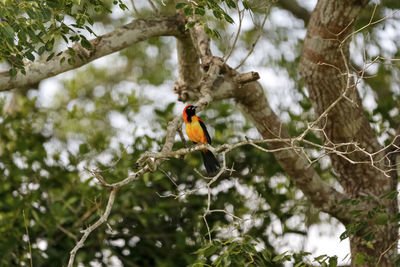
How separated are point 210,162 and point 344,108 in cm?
130

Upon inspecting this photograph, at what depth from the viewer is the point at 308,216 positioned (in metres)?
5.79

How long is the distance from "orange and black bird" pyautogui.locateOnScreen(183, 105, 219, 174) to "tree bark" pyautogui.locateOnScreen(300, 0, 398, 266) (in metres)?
1.02

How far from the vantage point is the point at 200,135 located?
16.8 ft

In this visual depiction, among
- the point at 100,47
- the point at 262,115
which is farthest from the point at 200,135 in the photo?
the point at 100,47

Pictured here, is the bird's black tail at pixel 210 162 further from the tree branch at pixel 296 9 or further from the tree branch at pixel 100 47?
the tree branch at pixel 296 9

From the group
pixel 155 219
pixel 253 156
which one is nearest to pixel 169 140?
pixel 155 219

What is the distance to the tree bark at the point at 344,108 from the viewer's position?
14.9ft

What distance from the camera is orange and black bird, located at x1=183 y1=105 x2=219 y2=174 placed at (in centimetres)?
510

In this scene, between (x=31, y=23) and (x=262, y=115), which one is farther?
(x=262, y=115)

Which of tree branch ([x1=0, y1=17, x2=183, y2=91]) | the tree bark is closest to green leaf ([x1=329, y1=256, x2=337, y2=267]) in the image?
the tree bark

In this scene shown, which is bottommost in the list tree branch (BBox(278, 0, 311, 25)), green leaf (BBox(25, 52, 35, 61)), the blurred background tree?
the blurred background tree

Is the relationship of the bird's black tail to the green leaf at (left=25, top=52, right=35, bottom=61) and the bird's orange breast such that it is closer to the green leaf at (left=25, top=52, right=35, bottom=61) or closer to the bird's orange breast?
the bird's orange breast

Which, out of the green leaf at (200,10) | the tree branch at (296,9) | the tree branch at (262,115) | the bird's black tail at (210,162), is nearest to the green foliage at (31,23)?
the green leaf at (200,10)

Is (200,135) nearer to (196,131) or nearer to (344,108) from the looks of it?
(196,131)
